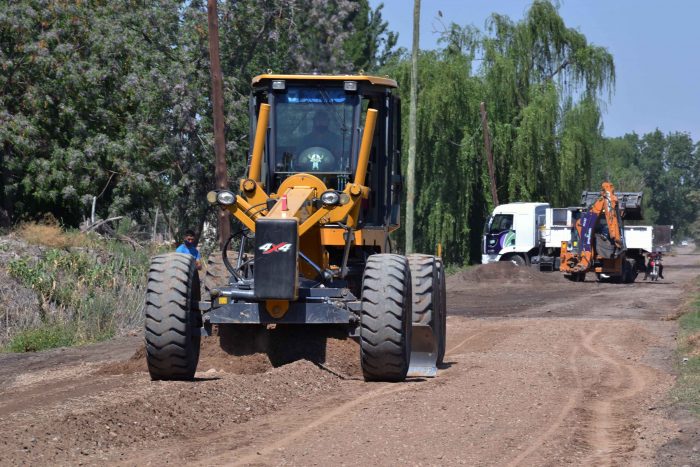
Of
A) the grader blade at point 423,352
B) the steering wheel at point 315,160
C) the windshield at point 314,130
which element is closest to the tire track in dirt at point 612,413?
the grader blade at point 423,352

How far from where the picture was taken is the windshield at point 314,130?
13.7 meters

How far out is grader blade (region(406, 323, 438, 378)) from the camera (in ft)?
42.9

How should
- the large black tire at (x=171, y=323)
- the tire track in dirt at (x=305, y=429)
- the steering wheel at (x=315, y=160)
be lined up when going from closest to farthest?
the tire track in dirt at (x=305, y=429) → the large black tire at (x=171, y=323) → the steering wheel at (x=315, y=160)

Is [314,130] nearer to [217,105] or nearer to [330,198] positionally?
[330,198]

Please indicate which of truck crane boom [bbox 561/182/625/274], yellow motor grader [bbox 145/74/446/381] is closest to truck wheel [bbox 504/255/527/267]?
truck crane boom [bbox 561/182/625/274]

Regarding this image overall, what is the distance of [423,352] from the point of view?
43.5 ft

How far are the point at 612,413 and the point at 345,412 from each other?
268 cm

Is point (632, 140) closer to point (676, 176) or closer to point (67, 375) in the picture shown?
point (676, 176)

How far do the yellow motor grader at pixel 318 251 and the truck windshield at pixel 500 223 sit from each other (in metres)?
31.9

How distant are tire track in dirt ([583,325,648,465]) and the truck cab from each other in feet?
97.3

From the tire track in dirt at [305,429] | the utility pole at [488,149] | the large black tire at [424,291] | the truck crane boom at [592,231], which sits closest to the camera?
the tire track in dirt at [305,429]

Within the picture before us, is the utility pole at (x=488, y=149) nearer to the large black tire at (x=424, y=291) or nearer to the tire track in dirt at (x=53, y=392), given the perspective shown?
the large black tire at (x=424, y=291)

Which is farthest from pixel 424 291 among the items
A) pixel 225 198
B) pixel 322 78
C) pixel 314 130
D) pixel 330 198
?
pixel 322 78

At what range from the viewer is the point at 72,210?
35.9 metres
